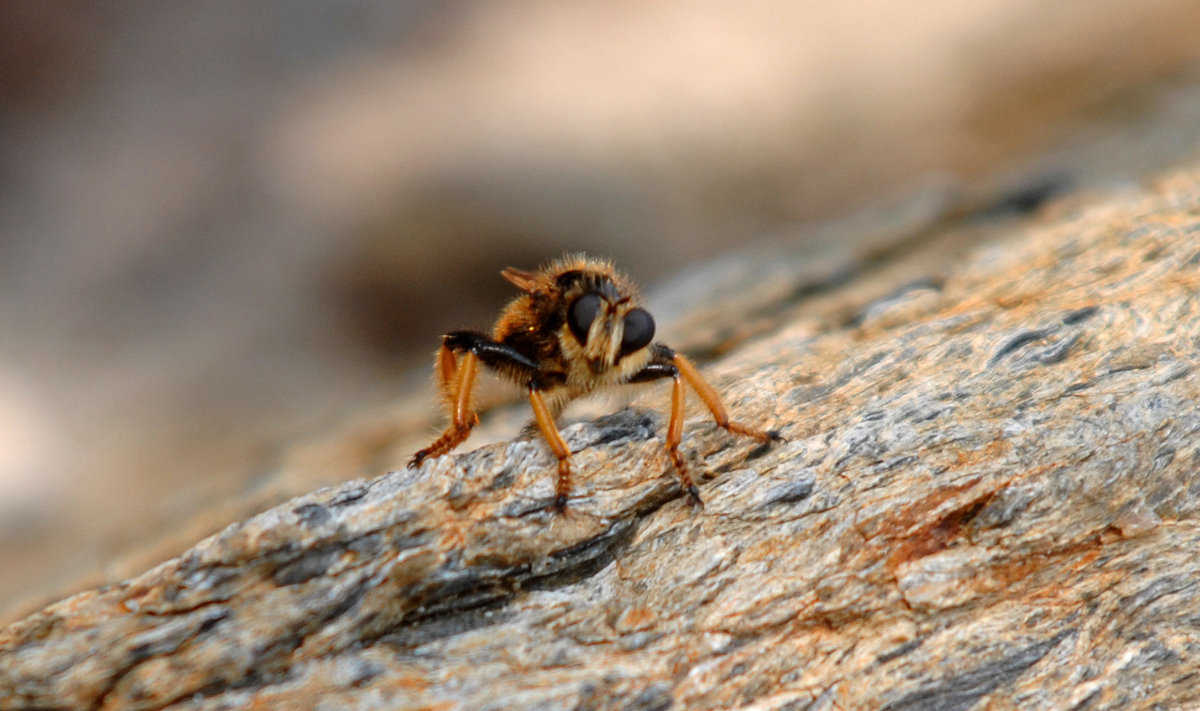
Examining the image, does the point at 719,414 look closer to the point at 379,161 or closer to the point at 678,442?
the point at 678,442

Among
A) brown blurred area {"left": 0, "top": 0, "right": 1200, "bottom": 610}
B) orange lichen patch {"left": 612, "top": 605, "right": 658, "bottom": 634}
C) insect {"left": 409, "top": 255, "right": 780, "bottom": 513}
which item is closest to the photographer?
orange lichen patch {"left": 612, "top": 605, "right": 658, "bottom": 634}

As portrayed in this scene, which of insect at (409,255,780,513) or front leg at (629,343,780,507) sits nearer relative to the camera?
front leg at (629,343,780,507)

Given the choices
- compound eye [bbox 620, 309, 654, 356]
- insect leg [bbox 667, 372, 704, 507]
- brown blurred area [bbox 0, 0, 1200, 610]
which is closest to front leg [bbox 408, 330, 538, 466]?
compound eye [bbox 620, 309, 654, 356]

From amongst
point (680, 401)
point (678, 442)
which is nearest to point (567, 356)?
point (680, 401)

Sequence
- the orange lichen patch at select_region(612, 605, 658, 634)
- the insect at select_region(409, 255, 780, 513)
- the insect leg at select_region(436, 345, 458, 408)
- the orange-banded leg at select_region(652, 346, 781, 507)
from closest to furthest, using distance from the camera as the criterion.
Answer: the orange lichen patch at select_region(612, 605, 658, 634) → the orange-banded leg at select_region(652, 346, 781, 507) → the insect at select_region(409, 255, 780, 513) → the insect leg at select_region(436, 345, 458, 408)

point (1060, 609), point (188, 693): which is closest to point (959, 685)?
point (1060, 609)

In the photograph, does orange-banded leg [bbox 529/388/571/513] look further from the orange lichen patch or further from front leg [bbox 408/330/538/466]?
the orange lichen patch

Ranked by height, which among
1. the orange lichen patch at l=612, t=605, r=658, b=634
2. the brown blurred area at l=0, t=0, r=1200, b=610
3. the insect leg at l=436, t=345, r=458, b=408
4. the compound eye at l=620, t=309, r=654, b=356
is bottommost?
the orange lichen patch at l=612, t=605, r=658, b=634

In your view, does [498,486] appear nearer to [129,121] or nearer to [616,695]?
[616,695]
